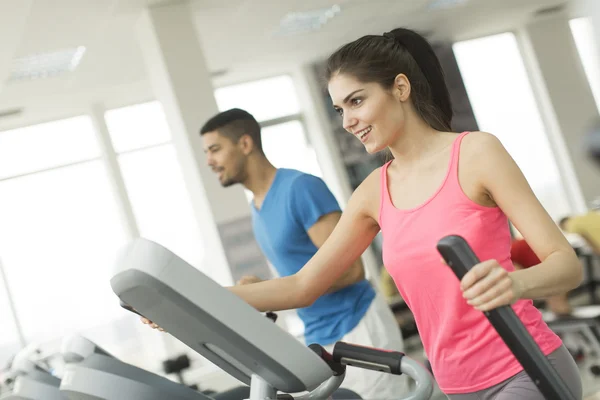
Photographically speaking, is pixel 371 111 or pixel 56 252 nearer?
pixel 371 111

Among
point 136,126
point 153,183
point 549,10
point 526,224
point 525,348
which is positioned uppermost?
point 549,10

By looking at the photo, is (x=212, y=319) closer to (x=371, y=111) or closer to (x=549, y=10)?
(x=371, y=111)

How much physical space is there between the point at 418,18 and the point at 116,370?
288 inches

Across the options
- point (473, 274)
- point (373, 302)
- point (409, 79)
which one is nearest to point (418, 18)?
point (373, 302)

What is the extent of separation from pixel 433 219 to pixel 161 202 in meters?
6.52

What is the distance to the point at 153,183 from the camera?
25.0 ft

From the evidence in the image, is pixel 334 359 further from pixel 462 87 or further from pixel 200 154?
pixel 462 87

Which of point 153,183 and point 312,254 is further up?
point 153,183

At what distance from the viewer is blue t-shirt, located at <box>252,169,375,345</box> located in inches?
88.9

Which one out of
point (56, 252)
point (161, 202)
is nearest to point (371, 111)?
point (56, 252)

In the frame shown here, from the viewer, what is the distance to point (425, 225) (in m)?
1.30

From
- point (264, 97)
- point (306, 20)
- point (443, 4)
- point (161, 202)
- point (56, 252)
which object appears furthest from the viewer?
point (264, 97)

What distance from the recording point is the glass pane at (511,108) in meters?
9.56

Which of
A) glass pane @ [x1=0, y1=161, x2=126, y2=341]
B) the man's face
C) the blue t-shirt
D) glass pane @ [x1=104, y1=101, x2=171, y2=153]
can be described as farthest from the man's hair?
glass pane @ [x1=104, y1=101, x2=171, y2=153]
